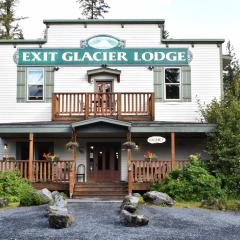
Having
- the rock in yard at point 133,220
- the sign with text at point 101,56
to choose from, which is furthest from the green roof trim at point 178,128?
the rock in yard at point 133,220

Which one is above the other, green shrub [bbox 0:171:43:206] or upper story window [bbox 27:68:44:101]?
upper story window [bbox 27:68:44:101]

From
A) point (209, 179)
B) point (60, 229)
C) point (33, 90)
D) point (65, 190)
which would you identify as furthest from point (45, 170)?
point (60, 229)

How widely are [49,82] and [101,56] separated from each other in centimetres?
281

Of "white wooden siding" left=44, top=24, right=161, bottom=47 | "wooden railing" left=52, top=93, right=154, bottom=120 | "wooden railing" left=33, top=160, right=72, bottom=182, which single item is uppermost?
"white wooden siding" left=44, top=24, right=161, bottom=47

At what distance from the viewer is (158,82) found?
68.9 ft

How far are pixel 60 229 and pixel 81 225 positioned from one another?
657 millimetres

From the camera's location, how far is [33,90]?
21.1 meters

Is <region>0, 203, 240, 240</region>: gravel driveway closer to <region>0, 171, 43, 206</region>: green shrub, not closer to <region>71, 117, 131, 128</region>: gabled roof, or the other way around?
<region>0, 171, 43, 206</region>: green shrub

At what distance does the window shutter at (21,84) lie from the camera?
20.9m

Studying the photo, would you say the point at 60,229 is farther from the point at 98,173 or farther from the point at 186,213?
the point at 98,173

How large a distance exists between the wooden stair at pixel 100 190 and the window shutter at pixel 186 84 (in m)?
5.35

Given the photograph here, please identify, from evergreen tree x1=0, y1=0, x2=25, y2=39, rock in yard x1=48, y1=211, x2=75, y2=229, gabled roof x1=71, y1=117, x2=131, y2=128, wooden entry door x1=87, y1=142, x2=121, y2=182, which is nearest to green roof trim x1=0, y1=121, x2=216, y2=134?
gabled roof x1=71, y1=117, x2=131, y2=128

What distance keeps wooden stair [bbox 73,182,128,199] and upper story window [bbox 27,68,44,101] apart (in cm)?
512

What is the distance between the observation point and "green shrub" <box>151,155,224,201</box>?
16.0 metres
